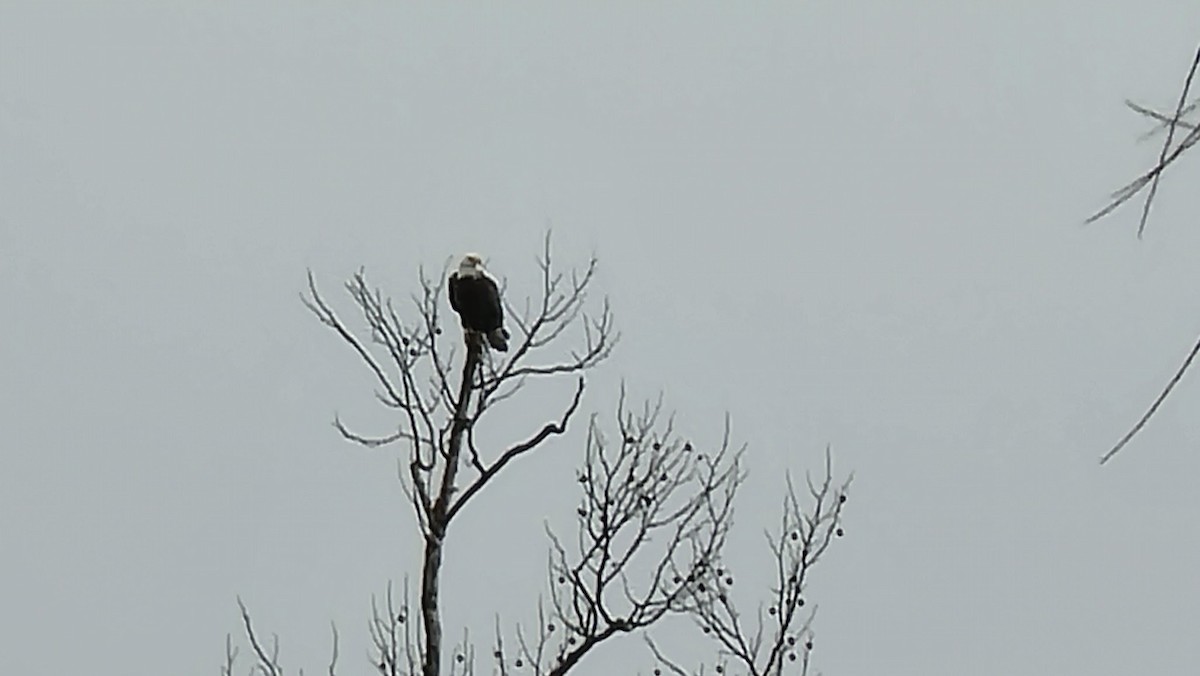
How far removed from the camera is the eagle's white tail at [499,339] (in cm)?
620

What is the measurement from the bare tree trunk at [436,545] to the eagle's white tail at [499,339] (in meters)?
0.36

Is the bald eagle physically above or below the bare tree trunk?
above

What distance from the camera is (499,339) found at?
6262 mm

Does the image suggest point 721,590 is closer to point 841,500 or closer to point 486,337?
point 841,500

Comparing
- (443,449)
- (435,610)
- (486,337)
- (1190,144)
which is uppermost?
(486,337)

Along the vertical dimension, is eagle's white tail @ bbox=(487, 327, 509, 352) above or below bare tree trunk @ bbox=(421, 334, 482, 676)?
above

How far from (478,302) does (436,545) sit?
99cm

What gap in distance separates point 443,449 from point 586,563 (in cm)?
63

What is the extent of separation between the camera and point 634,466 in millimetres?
6215

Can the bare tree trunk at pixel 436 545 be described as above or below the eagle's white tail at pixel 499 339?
below

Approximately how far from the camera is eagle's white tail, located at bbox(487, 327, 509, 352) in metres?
6.20

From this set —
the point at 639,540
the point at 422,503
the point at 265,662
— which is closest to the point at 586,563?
the point at 639,540

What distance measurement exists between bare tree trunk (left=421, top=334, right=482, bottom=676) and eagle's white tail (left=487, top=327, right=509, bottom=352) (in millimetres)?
357

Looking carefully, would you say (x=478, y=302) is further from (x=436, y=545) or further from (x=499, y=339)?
(x=436, y=545)
